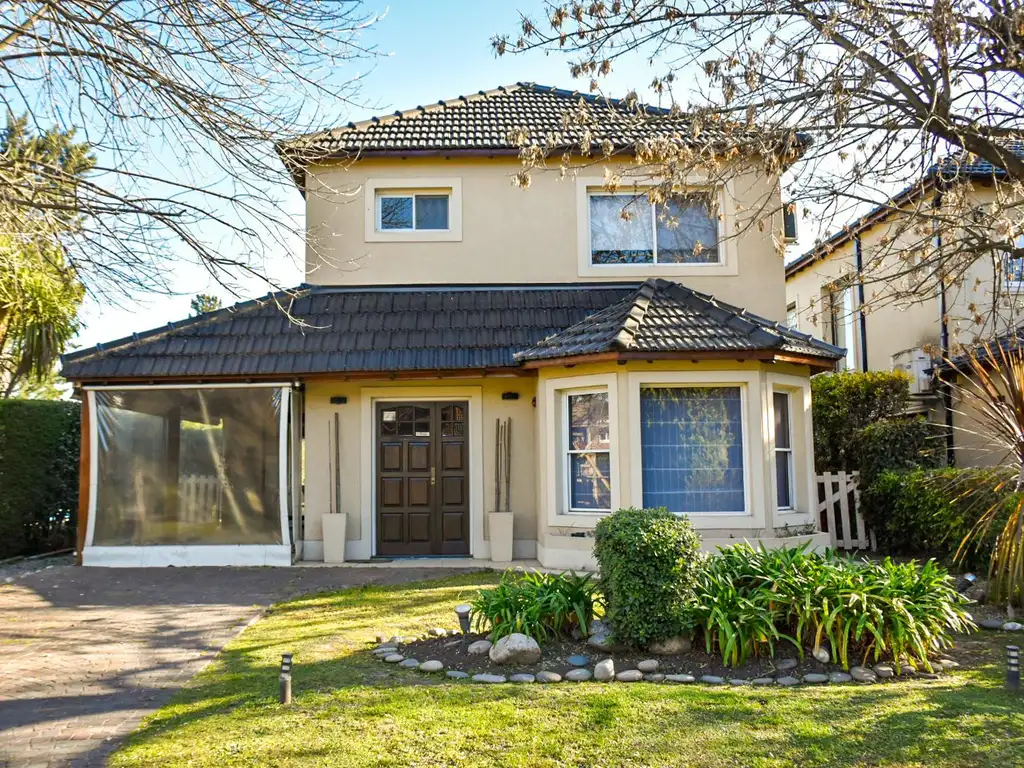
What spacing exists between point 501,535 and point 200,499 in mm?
4719

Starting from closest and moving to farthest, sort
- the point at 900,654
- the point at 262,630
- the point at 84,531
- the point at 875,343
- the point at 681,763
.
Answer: the point at 681,763 < the point at 900,654 < the point at 262,630 < the point at 84,531 < the point at 875,343

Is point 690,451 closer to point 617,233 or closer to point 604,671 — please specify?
point 617,233

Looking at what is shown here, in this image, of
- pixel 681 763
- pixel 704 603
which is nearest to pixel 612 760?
pixel 681 763

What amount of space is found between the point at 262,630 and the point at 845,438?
10428 millimetres

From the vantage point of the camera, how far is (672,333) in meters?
11.0

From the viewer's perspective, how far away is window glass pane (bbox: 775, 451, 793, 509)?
1169 centimetres

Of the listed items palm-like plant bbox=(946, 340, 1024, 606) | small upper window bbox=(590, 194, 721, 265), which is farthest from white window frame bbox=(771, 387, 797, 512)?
palm-like plant bbox=(946, 340, 1024, 606)

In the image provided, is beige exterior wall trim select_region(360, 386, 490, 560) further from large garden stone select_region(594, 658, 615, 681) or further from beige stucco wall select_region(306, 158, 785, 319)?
large garden stone select_region(594, 658, 615, 681)

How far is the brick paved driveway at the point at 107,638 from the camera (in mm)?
5297

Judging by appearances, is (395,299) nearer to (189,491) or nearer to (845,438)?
(189,491)

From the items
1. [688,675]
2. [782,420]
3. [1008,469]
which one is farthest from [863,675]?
[782,420]

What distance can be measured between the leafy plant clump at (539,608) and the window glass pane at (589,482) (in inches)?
154

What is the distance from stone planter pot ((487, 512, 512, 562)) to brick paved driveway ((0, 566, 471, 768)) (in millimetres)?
1126

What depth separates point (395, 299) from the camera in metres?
13.8
